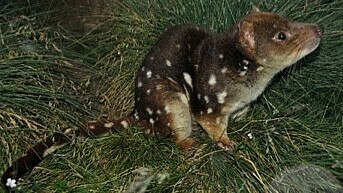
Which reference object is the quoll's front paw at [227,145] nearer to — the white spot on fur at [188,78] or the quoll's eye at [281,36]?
the white spot on fur at [188,78]

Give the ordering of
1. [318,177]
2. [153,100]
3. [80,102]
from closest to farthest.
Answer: [318,177] < [153,100] < [80,102]

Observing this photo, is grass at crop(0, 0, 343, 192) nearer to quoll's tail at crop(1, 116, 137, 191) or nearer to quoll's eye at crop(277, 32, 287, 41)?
quoll's tail at crop(1, 116, 137, 191)

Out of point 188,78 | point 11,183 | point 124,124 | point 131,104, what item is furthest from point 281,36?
point 11,183

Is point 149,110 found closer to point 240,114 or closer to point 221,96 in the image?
point 221,96

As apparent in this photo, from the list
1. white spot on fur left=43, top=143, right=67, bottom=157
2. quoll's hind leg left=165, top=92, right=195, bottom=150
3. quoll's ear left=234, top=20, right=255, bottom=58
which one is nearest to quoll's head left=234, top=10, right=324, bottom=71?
quoll's ear left=234, top=20, right=255, bottom=58

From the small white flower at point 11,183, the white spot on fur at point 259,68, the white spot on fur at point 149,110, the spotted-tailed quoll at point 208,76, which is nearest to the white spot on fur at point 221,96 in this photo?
the spotted-tailed quoll at point 208,76

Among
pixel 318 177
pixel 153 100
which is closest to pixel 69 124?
pixel 153 100

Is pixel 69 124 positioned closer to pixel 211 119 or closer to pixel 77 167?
pixel 77 167
